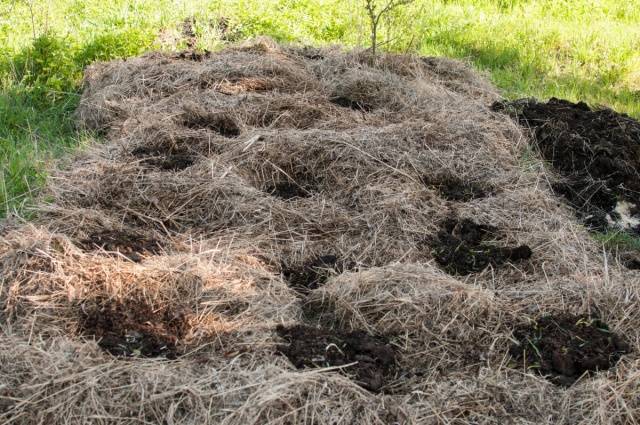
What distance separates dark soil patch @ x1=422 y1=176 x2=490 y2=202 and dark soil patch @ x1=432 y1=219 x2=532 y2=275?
429 millimetres

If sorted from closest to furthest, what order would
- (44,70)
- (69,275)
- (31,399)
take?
(31,399)
(69,275)
(44,70)

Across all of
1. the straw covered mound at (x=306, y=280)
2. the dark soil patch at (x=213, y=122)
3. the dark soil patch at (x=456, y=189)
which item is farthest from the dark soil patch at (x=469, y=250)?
the dark soil patch at (x=213, y=122)

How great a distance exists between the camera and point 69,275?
10.8 ft

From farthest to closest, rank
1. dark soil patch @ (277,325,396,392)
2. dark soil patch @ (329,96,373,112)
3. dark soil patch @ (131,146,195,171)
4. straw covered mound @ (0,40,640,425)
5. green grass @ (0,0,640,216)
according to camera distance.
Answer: green grass @ (0,0,640,216) → dark soil patch @ (329,96,373,112) → dark soil patch @ (131,146,195,171) → dark soil patch @ (277,325,396,392) → straw covered mound @ (0,40,640,425)

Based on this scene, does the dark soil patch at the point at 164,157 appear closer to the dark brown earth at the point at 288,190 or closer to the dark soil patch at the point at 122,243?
the dark brown earth at the point at 288,190

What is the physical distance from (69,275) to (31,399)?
736 mm

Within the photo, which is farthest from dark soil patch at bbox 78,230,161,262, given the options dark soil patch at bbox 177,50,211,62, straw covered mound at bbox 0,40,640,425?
dark soil patch at bbox 177,50,211,62

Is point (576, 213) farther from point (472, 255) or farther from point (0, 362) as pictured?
→ point (0, 362)

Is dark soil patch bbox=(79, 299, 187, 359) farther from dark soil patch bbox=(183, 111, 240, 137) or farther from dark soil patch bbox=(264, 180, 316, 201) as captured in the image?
dark soil patch bbox=(183, 111, 240, 137)

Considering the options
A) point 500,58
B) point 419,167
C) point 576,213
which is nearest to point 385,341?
point 419,167

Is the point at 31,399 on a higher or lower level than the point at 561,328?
higher

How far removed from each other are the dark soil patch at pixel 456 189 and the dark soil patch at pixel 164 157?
4.67 feet

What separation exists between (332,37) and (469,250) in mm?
4739

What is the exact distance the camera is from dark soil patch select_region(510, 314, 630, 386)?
3.05 metres
